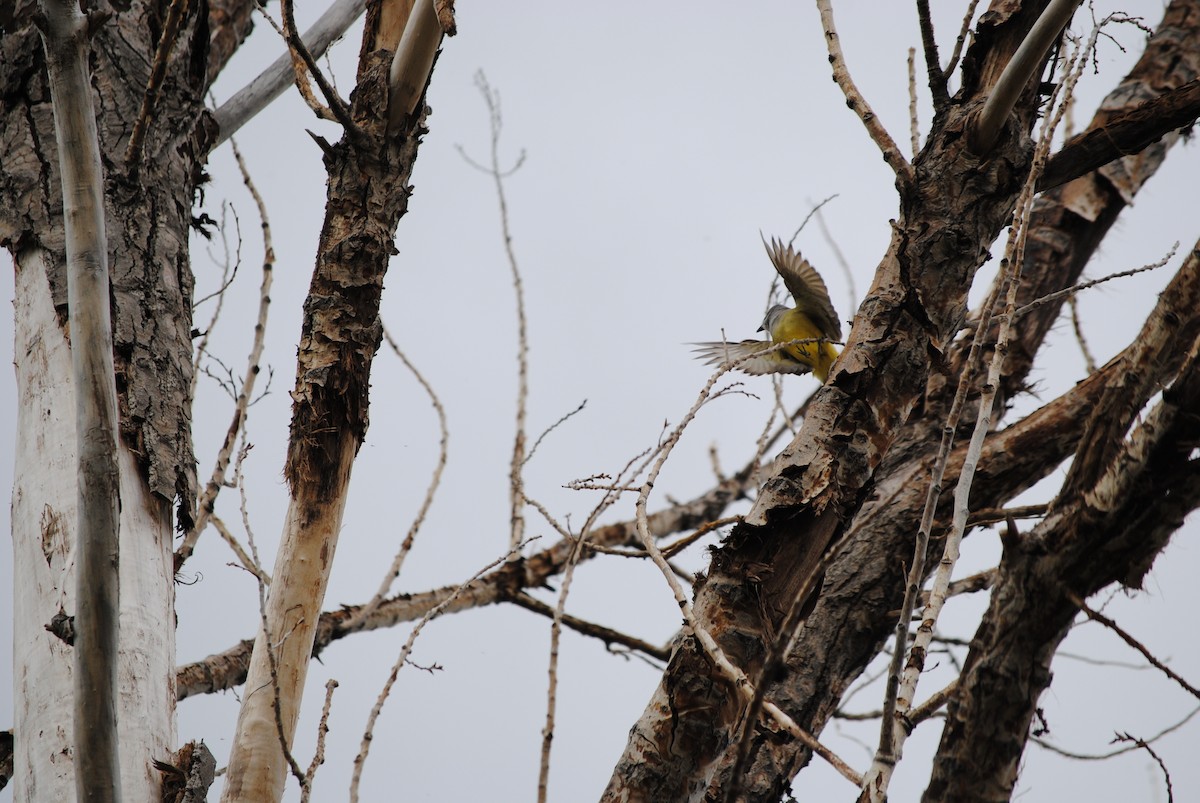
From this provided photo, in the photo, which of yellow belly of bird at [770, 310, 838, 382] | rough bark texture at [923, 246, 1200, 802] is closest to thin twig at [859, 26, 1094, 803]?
rough bark texture at [923, 246, 1200, 802]

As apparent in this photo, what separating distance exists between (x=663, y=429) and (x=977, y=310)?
2.20m

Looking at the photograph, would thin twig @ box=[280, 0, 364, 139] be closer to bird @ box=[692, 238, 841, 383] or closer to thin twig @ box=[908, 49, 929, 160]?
thin twig @ box=[908, 49, 929, 160]

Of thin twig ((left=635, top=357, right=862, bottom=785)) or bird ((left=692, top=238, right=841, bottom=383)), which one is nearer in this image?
thin twig ((left=635, top=357, right=862, bottom=785))

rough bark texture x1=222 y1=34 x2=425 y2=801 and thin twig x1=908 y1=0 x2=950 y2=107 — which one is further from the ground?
thin twig x1=908 y1=0 x2=950 y2=107

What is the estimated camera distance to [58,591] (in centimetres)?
186

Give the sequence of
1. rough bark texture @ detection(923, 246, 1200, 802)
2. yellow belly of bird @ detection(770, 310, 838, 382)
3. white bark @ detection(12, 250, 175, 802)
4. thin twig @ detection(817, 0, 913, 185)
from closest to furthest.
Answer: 1. rough bark texture @ detection(923, 246, 1200, 802)
2. white bark @ detection(12, 250, 175, 802)
3. thin twig @ detection(817, 0, 913, 185)
4. yellow belly of bird @ detection(770, 310, 838, 382)

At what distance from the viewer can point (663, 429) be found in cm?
227

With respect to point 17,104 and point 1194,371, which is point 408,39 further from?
point 1194,371

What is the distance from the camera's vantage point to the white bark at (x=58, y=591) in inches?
68.2

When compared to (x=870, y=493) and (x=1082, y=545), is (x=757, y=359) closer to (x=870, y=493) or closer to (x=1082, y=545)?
(x=870, y=493)

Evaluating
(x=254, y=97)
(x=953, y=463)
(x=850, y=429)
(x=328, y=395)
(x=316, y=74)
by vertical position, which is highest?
(x=254, y=97)

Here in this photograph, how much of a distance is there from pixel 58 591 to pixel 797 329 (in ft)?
14.5

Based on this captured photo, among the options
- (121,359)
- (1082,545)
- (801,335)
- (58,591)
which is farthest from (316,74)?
(801,335)

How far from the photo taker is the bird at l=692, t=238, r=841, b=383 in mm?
5191
